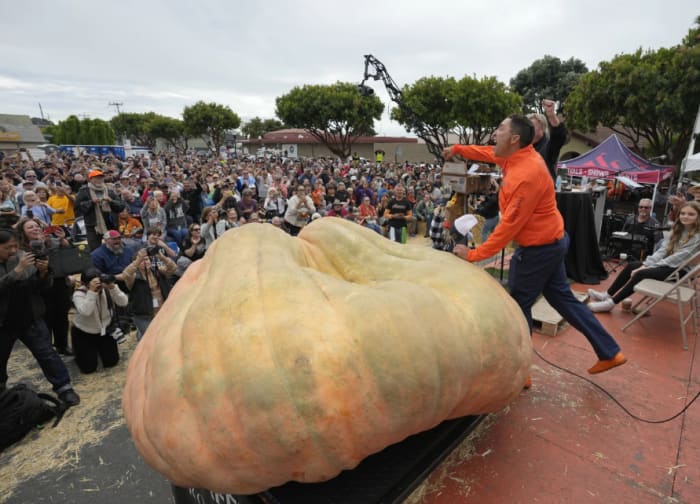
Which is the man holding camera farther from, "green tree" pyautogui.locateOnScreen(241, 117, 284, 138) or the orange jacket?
"green tree" pyautogui.locateOnScreen(241, 117, 284, 138)

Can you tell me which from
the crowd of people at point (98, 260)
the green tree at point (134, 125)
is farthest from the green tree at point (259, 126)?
the crowd of people at point (98, 260)

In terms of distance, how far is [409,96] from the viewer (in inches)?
1199

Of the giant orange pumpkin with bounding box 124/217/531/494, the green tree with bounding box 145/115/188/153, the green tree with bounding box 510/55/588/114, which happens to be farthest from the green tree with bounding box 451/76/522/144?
the green tree with bounding box 145/115/188/153

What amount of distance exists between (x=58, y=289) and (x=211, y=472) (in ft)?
14.1

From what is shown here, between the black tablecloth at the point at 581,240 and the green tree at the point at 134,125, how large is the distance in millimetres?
78266

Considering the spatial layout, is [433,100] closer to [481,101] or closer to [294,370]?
[481,101]

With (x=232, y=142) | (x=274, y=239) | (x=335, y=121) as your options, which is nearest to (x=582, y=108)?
(x=335, y=121)

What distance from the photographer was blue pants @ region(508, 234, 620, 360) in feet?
9.18

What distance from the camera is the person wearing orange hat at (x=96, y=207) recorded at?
22.2ft

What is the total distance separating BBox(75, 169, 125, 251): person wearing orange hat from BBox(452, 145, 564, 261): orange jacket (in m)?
6.76

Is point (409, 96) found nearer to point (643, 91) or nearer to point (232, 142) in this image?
point (643, 91)

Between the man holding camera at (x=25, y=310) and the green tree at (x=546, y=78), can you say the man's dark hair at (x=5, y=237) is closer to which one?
the man holding camera at (x=25, y=310)

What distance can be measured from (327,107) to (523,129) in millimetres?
37502

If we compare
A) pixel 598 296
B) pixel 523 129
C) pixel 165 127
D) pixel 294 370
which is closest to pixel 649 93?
pixel 598 296
